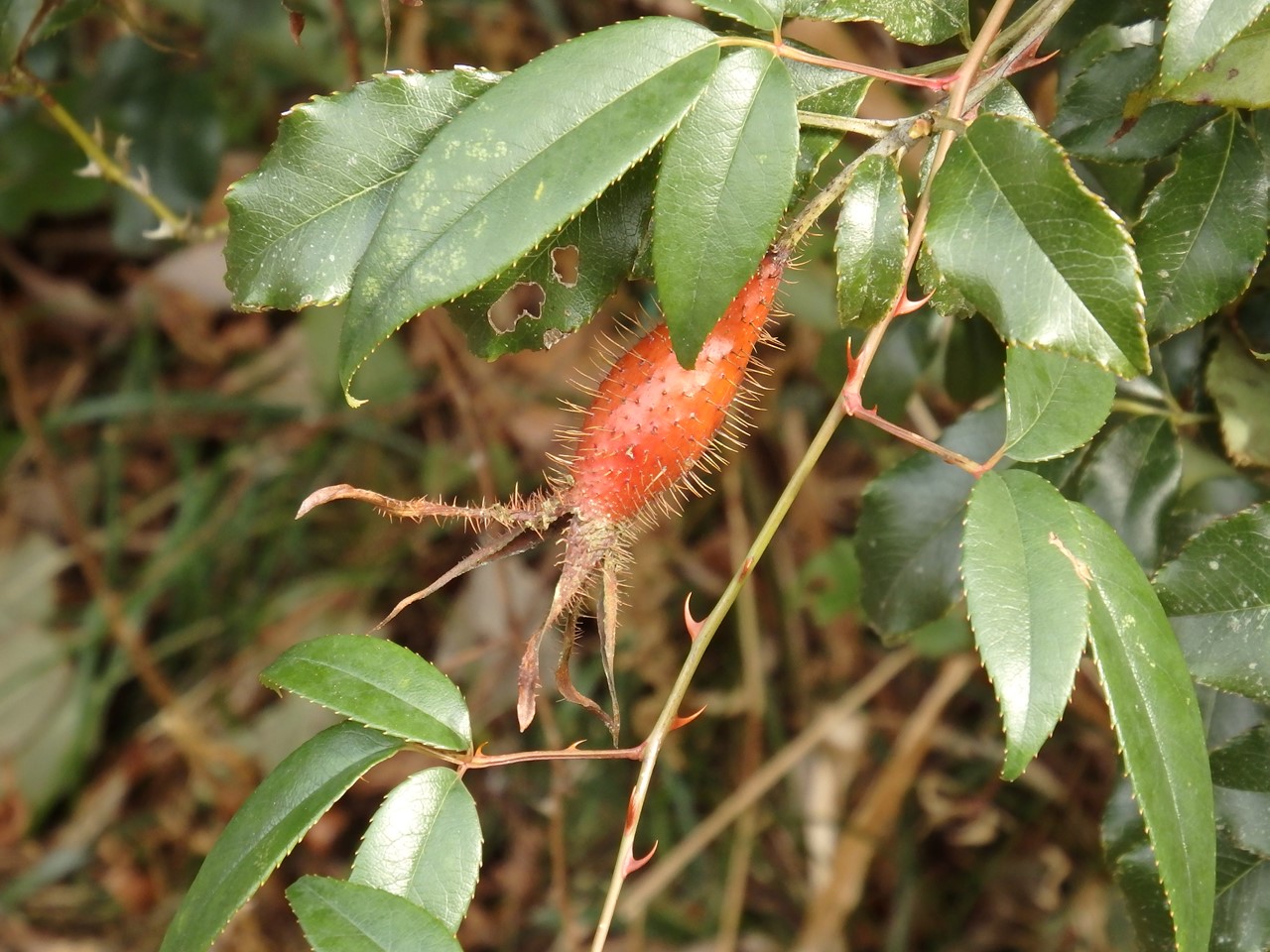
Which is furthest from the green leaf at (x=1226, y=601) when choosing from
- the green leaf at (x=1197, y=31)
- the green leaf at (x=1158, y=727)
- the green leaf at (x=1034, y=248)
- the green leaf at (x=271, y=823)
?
the green leaf at (x=271, y=823)

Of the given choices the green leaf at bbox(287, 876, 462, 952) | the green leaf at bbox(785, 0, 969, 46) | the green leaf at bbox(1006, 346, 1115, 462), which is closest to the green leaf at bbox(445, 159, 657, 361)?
the green leaf at bbox(785, 0, 969, 46)

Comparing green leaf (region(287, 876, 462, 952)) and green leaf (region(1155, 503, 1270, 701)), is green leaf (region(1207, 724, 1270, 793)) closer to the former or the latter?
green leaf (region(1155, 503, 1270, 701))

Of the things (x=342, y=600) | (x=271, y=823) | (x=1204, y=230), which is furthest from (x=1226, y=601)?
(x=342, y=600)

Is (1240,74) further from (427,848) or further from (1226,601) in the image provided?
(427,848)

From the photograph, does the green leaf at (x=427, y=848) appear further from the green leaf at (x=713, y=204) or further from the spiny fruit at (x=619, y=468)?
the green leaf at (x=713, y=204)

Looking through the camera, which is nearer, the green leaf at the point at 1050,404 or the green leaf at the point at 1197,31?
the green leaf at the point at 1197,31

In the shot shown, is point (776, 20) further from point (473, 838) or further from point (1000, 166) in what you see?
point (473, 838)
